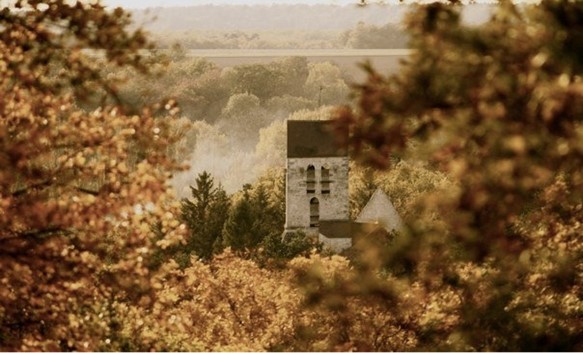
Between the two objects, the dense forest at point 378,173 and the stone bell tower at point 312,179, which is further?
the stone bell tower at point 312,179

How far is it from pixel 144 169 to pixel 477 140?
3582 mm

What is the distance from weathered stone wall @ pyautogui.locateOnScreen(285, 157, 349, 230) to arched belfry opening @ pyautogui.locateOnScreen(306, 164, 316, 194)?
0.14 metres

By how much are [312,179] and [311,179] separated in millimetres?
56

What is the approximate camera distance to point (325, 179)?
47.5 metres

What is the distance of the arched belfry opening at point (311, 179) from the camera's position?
156 ft

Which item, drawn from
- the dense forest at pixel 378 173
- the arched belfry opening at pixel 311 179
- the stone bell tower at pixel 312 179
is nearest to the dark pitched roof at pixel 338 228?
the stone bell tower at pixel 312 179

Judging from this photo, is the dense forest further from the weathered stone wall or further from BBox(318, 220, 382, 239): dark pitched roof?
the weathered stone wall

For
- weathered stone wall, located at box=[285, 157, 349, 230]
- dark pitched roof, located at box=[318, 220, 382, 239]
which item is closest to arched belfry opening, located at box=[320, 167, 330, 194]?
weathered stone wall, located at box=[285, 157, 349, 230]

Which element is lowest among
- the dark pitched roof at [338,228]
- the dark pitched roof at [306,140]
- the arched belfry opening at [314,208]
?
the dark pitched roof at [338,228]

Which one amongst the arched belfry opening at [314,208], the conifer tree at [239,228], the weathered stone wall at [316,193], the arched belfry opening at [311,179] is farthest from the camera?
the arched belfry opening at [314,208]

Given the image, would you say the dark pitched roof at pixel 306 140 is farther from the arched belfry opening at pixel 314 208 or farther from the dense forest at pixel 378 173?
the dense forest at pixel 378 173

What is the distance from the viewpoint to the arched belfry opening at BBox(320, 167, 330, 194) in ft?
156

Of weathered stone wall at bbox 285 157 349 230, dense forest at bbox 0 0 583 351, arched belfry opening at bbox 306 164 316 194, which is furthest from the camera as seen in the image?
arched belfry opening at bbox 306 164 316 194

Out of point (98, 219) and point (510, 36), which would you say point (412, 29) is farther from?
point (98, 219)
